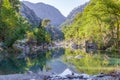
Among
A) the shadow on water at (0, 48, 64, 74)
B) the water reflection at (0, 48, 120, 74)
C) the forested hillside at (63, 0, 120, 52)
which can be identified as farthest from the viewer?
the forested hillside at (63, 0, 120, 52)

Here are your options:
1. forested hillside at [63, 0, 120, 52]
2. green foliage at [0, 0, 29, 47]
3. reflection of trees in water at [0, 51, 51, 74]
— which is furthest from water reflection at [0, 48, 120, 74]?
forested hillside at [63, 0, 120, 52]

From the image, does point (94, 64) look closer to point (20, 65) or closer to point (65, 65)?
point (65, 65)

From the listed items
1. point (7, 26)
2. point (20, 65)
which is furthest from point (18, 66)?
point (7, 26)

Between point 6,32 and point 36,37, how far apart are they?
3642 cm

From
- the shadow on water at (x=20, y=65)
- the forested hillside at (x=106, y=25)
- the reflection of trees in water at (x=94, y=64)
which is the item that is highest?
the forested hillside at (x=106, y=25)

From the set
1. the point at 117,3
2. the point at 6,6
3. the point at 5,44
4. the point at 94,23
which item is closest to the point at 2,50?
the point at 5,44

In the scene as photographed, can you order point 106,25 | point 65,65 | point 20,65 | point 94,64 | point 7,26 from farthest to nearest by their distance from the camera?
point 106,25, point 7,26, point 20,65, point 65,65, point 94,64

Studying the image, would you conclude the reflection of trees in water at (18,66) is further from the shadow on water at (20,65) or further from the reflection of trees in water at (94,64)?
the reflection of trees in water at (94,64)

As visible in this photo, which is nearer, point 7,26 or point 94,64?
point 94,64

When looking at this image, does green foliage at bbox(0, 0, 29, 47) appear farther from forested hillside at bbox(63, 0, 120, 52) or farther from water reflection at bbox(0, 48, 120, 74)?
forested hillside at bbox(63, 0, 120, 52)

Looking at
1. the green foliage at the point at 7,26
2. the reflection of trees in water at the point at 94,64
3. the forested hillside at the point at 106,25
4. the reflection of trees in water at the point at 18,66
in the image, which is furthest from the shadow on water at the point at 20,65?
the forested hillside at the point at 106,25

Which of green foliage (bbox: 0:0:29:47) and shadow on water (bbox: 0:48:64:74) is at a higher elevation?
green foliage (bbox: 0:0:29:47)

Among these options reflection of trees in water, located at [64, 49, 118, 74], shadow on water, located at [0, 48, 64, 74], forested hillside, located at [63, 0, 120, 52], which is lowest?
shadow on water, located at [0, 48, 64, 74]

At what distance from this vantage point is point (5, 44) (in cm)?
6194
